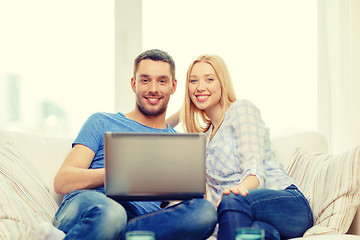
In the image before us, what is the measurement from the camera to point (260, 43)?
10.8ft

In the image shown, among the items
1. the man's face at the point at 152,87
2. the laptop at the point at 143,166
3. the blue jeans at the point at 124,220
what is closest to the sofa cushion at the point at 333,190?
the blue jeans at the point at 124,220

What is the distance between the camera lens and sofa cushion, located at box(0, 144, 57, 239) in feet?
5.52

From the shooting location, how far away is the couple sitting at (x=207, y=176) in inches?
63.4

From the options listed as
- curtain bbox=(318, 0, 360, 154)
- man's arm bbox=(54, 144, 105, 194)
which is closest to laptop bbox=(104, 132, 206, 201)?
man's arm bbox=(54, 144, 105, 194)

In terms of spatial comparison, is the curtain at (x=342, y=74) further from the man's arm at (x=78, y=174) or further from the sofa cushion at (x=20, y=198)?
the sofa cushion at (x=20, y=198)

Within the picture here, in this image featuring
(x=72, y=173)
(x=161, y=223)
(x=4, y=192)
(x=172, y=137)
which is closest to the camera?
(x=172, y=137)

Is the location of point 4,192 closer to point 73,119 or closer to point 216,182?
point 216,182

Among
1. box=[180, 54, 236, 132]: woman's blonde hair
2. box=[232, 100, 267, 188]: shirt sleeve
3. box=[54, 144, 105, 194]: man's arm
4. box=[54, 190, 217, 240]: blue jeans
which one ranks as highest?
box=[180, 54, 236, 132]: woman's blonde hair

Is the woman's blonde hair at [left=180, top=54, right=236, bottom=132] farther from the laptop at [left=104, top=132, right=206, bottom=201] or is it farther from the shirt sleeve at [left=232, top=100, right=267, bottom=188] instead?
the laptop at [left=104, top=132, right=206, bottom=201]

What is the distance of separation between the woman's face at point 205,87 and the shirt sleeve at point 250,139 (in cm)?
18

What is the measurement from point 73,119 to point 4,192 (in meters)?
1.35

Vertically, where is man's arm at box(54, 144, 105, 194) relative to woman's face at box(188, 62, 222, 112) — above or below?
below

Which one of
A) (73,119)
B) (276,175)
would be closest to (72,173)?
(276,175)

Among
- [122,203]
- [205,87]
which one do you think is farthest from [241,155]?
[122,203]
